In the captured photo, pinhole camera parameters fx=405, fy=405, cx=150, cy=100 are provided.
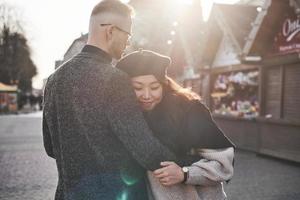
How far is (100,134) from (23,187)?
5475 mm

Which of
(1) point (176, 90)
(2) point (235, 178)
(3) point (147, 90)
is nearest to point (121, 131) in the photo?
(3) point (147, 90)

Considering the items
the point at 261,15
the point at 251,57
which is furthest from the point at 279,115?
the point at 261,15

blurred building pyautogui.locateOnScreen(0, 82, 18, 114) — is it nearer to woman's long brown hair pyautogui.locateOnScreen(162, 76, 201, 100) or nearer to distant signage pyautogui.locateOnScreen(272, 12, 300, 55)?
distant signage pyautogui.locateOnScreen(272, 12, 300, 55)

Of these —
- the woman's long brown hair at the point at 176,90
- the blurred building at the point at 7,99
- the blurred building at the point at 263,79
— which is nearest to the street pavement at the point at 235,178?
the blurred building at the point at 263,79

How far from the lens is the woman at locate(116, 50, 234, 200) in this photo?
2.08 m

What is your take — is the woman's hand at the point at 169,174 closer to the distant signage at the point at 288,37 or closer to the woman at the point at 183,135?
the woman at the point at 183,135

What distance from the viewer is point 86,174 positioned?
1.90 metres

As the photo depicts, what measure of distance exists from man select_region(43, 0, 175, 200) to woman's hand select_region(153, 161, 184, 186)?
3cm

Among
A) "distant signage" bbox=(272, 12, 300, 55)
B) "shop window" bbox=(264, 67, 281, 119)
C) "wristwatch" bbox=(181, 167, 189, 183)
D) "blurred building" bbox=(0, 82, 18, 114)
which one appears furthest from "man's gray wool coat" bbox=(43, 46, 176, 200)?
"blurred building" bbox=(0, 82, 18, 114)

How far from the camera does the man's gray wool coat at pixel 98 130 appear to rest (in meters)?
1.84

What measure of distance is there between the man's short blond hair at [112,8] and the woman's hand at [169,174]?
2.46ft

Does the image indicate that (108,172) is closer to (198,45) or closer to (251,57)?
(251,57)

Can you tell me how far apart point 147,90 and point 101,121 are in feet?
1.33

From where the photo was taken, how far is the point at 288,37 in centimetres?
1102
